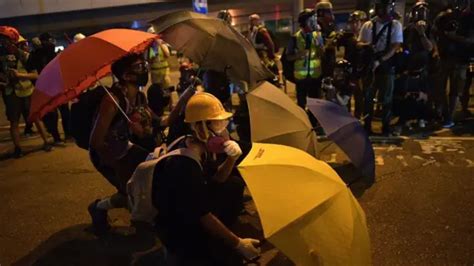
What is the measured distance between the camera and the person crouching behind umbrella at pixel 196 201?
2.72m

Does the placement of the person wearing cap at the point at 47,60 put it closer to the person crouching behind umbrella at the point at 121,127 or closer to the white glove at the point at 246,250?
the person crouching behind umbrella at the point at 121,127

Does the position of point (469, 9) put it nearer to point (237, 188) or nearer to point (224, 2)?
point (237, 188)

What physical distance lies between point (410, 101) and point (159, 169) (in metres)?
5.55

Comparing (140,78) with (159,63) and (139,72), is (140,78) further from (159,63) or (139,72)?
(159,63)

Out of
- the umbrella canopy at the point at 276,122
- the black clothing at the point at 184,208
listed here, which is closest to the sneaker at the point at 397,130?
the umbrella canopy at the point at 276,122

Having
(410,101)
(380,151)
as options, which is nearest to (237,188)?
(380,151)

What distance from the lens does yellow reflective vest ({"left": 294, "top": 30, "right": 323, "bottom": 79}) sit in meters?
6.75

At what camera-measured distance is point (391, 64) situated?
22.0ft

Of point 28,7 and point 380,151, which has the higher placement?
point 28,7

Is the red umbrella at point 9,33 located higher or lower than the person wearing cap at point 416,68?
higher

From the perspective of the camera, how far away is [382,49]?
21.7ft

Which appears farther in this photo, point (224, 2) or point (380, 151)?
point (224, 2)

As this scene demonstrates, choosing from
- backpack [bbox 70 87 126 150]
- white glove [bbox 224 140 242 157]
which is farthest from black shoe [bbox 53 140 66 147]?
white glove [bbox 224 140 242 157]

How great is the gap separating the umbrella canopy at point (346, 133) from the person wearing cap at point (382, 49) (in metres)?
2.63
